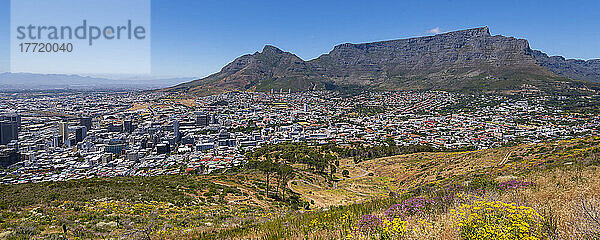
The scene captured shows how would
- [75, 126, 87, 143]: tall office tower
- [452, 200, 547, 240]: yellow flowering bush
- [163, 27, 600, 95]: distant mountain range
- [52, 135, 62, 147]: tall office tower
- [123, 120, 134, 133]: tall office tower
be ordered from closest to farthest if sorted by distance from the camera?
[452, 200, 547, 240]: yellow flowering bush → [52, 135, 62, 147]: tall office tower → [75, 126, 87, 143]: tall office tower → [123, 120, 134, 133]: tall office tower → [163, 27, 600, 95]: distant mountain range

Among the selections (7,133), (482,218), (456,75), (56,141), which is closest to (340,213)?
(482,218)

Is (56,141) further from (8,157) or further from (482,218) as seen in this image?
(482,218)

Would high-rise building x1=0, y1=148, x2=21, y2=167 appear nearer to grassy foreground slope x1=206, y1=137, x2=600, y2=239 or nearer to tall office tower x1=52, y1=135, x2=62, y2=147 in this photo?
tall office tower x1=52, y1=135, x2=62, y2=147

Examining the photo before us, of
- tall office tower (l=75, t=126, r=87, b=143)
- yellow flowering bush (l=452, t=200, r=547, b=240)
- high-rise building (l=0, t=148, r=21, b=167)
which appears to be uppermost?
yellow flowering bush (l=452, t=200, r=547, b=240)

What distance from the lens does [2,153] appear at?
44.3 metres

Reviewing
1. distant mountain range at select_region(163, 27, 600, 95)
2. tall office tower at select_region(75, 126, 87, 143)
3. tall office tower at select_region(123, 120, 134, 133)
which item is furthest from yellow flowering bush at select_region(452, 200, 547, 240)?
distant mountain range at select_region(163, 27, 600, 95)

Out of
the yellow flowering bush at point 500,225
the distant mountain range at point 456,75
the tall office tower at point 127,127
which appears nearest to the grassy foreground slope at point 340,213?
the yellow flowering bush at point 500,225

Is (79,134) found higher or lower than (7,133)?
lower

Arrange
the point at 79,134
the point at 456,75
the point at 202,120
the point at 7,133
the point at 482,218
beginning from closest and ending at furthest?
the point at 482,218 < the point at 7,133 < the point at 79,134 < the point at 202,120 < the point at 456,75

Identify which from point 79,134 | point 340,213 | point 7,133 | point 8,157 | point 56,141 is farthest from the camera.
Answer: point 79,134

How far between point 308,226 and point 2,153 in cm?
6165

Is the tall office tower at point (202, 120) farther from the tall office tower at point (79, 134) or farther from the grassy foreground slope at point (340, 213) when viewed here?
the grassy foreground slope at point (340, 213)

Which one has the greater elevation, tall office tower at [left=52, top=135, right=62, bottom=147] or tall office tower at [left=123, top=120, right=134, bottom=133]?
tall office tower at [left=123, top=120, right=134, bottom=133]

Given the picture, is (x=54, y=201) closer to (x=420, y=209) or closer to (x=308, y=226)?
(x=308, y=226)
